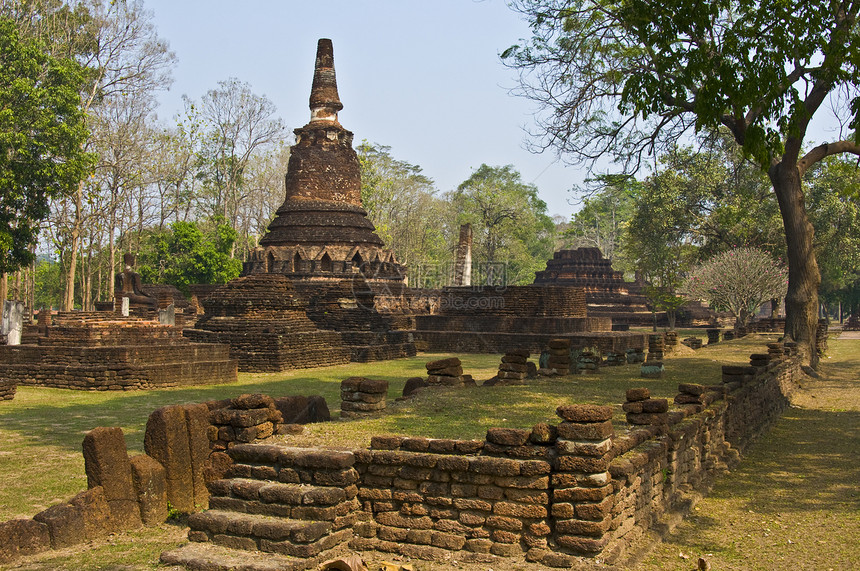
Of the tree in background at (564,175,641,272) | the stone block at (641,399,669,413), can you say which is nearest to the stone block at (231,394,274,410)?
the stone block at (641,399,669,413)

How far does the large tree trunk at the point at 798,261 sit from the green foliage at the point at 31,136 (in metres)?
17.9

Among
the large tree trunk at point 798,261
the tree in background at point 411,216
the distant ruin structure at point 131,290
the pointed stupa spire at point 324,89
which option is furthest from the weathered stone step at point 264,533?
the tree in background at point 411,216

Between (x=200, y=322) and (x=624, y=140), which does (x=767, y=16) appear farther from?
(x=200, y=322)

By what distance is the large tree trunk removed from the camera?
52.8 feet

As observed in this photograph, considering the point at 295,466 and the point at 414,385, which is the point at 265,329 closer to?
the point at 414,385

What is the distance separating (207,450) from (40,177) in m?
19.1

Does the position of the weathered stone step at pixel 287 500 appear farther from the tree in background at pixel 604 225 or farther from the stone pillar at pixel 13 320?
the tree in background at pixel 604 225

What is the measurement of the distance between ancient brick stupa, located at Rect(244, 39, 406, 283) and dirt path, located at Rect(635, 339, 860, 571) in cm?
1804

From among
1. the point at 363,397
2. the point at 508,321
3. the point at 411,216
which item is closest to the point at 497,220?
the point at 411,216

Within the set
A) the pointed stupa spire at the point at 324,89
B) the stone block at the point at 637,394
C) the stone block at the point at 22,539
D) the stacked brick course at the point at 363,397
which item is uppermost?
the pointed stupa spire at the point at 324,89

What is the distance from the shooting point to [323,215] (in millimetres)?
27578

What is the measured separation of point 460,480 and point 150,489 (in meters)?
2.19

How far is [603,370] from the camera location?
13.2 metres

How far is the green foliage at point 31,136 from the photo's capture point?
70.9 feet
